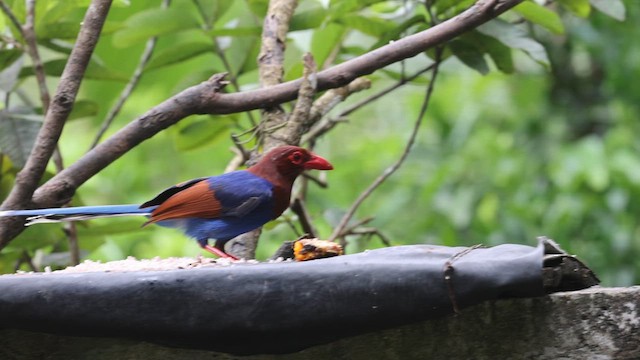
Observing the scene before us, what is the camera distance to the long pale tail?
2.17 metres

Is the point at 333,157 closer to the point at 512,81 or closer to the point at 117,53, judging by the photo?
the point at 512,81

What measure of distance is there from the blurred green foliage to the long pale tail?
54 centimetres

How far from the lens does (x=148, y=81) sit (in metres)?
5.62

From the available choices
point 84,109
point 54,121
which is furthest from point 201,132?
point 54,121

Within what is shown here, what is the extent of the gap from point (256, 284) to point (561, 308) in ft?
1.65

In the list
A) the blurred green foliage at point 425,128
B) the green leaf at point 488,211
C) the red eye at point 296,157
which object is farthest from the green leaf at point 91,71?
the green leaf at point 488,211

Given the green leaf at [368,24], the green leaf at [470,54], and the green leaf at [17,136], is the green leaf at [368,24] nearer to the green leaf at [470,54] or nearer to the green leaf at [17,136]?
the green leaf at [470,54]

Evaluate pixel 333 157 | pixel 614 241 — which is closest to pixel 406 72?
pixel 614 241

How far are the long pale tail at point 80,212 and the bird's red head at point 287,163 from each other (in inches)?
10.9

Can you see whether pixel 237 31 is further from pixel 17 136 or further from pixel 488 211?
pixel 488 211

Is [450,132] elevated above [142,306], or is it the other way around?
[142,306]

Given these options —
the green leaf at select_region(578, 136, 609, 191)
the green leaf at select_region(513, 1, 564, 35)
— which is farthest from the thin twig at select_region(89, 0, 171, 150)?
the green leaf at select_region(578, 136, 609, 191)

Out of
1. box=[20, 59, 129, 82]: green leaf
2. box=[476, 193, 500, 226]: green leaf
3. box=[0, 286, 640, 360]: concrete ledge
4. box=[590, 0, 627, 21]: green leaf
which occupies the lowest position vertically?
box=[476, 193, 500, 226]: green leaf

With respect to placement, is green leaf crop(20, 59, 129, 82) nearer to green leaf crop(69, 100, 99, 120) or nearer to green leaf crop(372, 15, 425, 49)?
green leaf crop(69, 100, 99, 120)
